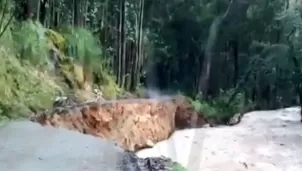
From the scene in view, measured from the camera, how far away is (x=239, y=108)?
698 inches

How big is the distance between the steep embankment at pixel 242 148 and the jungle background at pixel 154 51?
2159 millimetres

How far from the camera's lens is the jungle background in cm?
903

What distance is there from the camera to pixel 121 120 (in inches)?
335

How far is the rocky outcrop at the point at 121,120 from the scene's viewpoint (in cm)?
710

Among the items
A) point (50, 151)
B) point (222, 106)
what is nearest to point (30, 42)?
point (50, 151)

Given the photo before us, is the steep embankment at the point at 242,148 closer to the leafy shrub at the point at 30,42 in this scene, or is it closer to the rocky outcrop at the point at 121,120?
the rocky outcrop at the point at 121,120

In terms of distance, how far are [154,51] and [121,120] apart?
426 inches

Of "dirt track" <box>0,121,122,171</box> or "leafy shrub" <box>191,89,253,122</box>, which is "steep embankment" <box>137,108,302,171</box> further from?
"leafy shrub" <box>191,89,253,122</box>

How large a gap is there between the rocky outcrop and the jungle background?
579 millimetres

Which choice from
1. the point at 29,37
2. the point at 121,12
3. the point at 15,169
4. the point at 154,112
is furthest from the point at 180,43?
the point at 15,169

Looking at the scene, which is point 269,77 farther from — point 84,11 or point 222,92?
point 84,11

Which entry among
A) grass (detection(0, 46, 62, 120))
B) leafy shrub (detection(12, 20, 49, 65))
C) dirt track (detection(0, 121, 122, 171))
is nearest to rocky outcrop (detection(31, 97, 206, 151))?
grass (detection(0, 46, 62, 120))

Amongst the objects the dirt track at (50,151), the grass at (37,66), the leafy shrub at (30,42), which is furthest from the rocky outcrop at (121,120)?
the leafy shrub at (30,42)

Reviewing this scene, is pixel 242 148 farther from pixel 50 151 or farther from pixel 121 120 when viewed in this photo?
pixel 50 151
